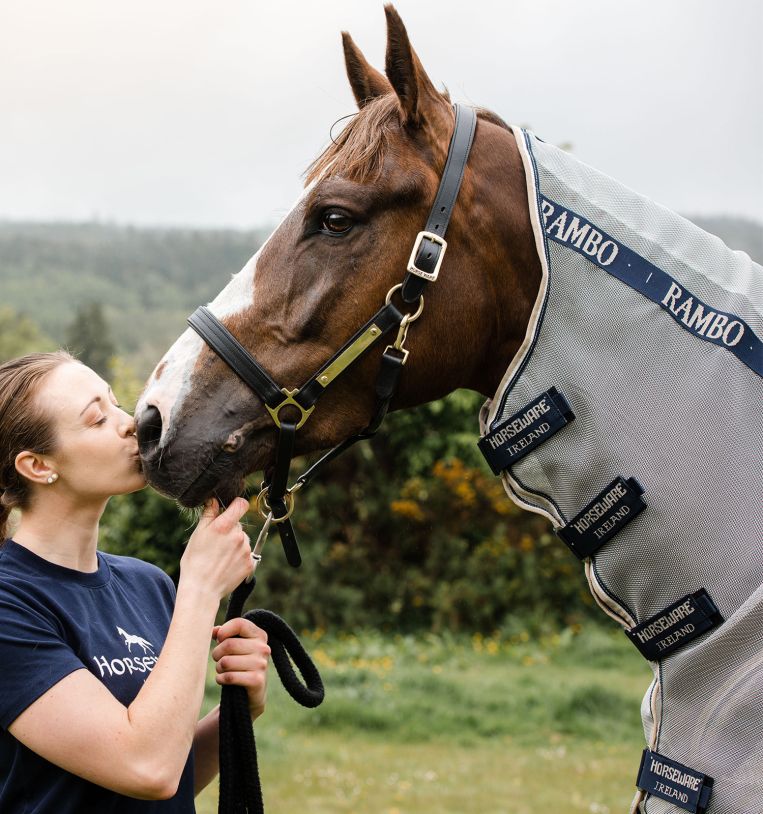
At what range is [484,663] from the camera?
361 inches

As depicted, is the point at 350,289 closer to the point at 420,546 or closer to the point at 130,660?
the point at 130,660

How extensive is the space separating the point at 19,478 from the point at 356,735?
556 cm

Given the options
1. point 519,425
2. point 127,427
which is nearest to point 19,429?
point 127,427

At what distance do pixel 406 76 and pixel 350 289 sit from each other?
1.71ft

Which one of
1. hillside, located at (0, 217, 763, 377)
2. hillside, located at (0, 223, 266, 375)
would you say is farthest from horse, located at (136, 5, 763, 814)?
hillside, located at (0, 223, 266, 375)

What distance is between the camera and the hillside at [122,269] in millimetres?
36531

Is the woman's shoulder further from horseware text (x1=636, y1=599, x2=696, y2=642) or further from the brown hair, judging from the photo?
horseware text (x1=636, y1=599, x2=696, y2=642)

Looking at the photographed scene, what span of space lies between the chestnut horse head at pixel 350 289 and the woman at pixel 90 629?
167 mm

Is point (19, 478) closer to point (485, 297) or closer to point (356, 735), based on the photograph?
point (485, 297)

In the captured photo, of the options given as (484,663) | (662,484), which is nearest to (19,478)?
(662,484)

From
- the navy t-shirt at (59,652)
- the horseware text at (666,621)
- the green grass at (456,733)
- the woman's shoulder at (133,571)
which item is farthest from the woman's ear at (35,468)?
the green grass at (456,733)

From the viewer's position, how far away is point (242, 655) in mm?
2182

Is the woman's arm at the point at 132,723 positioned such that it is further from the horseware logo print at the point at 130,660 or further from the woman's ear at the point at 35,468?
the woman's ear at the point at 35,468

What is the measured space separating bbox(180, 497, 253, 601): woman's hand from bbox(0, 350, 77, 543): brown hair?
0.42 meters
